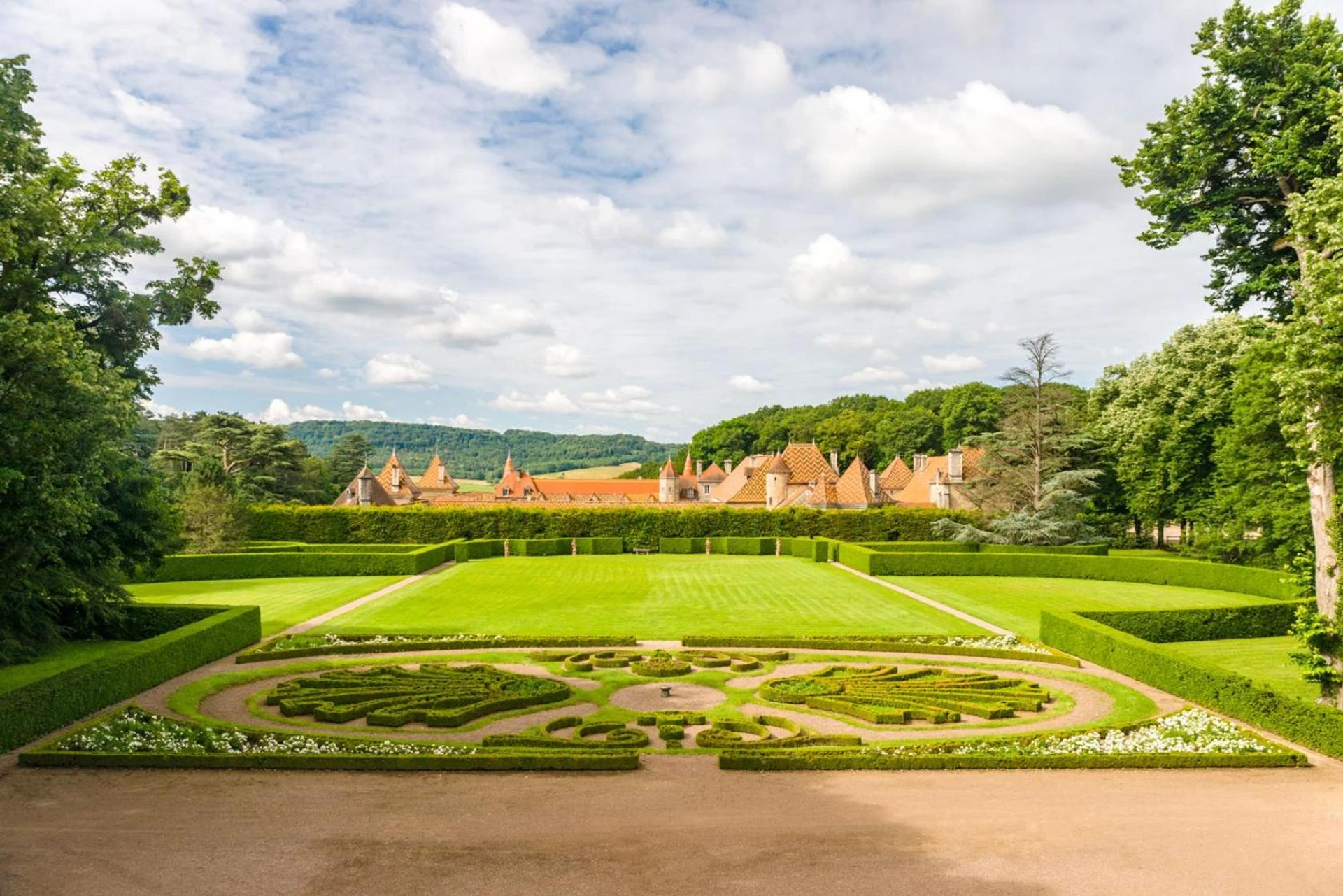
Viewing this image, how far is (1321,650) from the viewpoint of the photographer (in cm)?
1566

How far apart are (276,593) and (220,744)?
22.7m

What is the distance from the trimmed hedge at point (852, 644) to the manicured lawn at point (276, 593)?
13.3 metres

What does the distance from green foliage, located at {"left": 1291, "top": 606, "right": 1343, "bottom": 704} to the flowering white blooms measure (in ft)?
6.87

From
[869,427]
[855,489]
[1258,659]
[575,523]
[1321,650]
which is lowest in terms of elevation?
[1258,659]

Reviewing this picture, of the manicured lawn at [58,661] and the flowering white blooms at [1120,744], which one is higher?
the flowering white blooms at [1120,744]

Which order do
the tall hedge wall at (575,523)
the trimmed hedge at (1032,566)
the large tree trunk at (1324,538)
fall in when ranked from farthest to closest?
the tall hedge wall at (575,523) → the trimmed hedge at (1032,566) → the large tree trunk at (1324,538)

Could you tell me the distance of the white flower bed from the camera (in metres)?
Answer: 13.4

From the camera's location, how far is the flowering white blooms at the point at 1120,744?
13625mm

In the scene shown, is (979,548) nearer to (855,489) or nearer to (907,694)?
(855,489)

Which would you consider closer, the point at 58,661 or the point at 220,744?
the point at 220,744

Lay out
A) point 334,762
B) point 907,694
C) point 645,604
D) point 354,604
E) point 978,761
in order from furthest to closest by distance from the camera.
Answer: point 354,604 < point 645,604 < point 907,694 < point 978,761 < point 334,762

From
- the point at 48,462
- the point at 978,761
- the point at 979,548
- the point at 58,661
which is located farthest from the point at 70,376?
the point at 979,548

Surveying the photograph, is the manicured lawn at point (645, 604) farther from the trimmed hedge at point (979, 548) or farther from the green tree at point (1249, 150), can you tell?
the green tree at point (1249, 150)

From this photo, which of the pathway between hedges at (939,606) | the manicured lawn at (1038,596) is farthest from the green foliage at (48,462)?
the manicured lawn at (1038,596)
